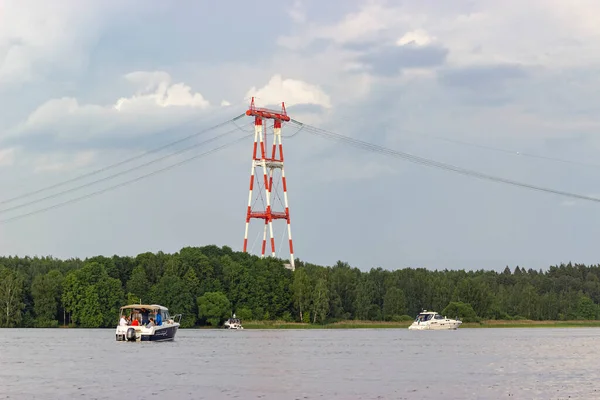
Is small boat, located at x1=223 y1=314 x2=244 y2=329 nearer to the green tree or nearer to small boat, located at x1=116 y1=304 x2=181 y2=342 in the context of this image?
the green tree

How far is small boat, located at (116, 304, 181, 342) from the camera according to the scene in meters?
125

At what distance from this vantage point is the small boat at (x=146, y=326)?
124938 mm

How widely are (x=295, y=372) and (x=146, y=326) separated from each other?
54.5 meters

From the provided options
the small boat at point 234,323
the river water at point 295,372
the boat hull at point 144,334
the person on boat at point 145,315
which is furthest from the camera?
the small boat at point 234,323

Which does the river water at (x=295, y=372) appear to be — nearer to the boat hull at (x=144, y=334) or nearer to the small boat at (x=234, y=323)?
the boat hull at (x=144, y=334)

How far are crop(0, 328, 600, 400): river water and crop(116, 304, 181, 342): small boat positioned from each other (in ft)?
29.5

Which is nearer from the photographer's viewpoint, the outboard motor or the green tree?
the outboard motor

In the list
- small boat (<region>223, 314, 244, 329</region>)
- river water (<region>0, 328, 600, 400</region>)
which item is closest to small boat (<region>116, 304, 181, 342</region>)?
river water (<region>0, 328, 600, 400</region>)

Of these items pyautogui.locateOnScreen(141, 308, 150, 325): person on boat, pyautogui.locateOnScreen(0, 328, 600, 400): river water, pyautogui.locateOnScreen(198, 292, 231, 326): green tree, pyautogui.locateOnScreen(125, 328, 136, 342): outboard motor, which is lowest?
pyautogui.locateOnScreen(0, 328, 600, 400): river water

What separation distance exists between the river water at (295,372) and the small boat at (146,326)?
8.98 meters

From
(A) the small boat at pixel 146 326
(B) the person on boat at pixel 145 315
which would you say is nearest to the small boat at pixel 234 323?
(A) the small boat at pixel 146 326

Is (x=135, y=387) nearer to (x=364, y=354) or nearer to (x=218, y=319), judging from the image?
(x=364, y=354)

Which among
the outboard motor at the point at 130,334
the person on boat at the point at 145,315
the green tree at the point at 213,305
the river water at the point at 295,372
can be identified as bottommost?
the river water at the point at 295,372

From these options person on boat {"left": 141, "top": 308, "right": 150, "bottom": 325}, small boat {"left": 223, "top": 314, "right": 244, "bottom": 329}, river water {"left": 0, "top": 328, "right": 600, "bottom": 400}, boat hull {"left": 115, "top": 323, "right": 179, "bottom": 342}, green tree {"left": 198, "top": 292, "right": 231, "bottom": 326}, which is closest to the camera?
river water {"left": 0, "top": 328, "right": 600, "bottom": 400}
